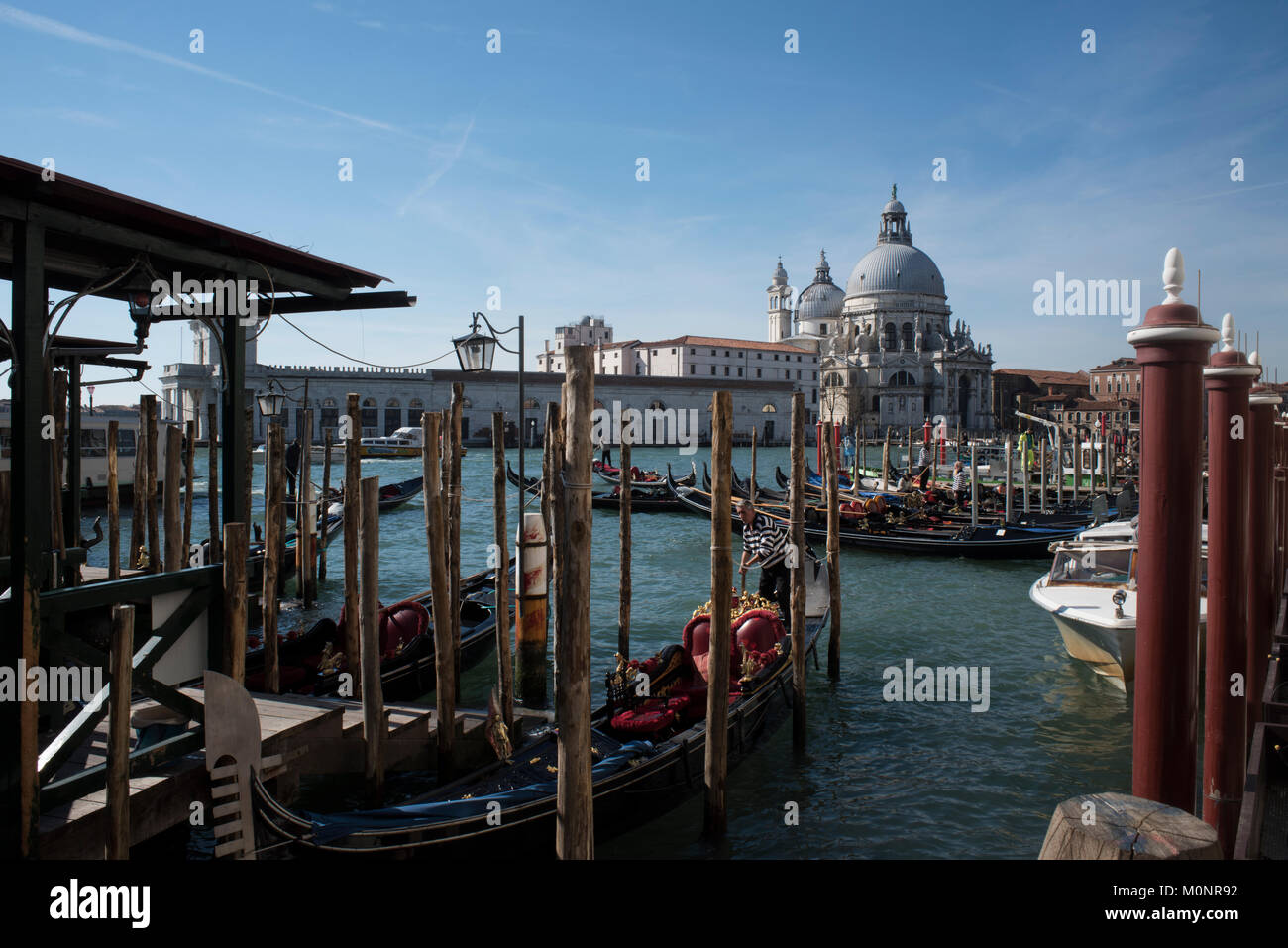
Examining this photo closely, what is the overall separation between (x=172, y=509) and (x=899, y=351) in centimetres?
5081

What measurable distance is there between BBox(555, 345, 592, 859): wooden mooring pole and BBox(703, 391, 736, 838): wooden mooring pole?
45.2 inches

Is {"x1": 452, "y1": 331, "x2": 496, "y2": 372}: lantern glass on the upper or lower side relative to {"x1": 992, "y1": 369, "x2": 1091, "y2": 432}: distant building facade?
lower

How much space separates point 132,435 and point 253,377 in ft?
43.8

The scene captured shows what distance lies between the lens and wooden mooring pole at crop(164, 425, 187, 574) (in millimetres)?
5582

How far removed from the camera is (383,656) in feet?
17.9

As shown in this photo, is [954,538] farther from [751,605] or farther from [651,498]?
[751,605]

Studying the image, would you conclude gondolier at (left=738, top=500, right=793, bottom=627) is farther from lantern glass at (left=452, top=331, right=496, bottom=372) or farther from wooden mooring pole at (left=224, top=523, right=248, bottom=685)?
wooden mooring pole at (left=224, top=523, right=248, bottom=685)

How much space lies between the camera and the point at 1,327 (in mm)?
2574

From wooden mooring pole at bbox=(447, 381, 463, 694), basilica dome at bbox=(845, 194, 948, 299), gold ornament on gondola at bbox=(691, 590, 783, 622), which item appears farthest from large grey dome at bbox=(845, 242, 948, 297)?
wooden mooring pole at bbox=(447, 381, 463, 694)

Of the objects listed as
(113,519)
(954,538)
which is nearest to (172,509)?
(113,519)

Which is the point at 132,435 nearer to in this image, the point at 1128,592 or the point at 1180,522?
the point at 1128,592

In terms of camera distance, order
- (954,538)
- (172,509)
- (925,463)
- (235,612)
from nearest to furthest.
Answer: (235,612) → (172,509) → (954,538) → (925,463)

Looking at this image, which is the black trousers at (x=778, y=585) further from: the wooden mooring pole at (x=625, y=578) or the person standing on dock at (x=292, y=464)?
the person standing on dock at (x=292, y=464)
